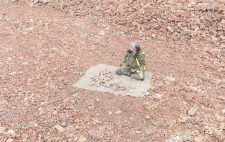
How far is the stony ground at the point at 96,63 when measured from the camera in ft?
22.8

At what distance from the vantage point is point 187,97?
788cm

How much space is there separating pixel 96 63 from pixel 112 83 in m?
1.46

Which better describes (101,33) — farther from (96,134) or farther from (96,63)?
(96,134)

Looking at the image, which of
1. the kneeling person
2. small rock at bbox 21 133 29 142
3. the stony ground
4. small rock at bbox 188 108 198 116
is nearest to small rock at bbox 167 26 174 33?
the stony ground

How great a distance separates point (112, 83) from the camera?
26.7 feet

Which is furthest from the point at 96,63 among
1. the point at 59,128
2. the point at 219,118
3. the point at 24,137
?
the point at 219,118

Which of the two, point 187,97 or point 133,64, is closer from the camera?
point 187,97

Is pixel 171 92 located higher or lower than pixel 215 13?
lower

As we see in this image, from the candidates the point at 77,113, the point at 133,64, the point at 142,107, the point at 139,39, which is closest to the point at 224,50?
the point at 139,39

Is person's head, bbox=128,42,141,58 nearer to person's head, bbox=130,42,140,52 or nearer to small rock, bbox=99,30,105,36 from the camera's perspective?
person's head, bbox=130,42,140,52

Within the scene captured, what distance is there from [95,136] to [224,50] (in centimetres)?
533

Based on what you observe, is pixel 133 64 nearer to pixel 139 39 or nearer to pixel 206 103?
pixel 206 103

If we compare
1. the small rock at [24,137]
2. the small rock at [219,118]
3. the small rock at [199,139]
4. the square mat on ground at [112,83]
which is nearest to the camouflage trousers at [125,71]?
the square mat on ground at [112,83]

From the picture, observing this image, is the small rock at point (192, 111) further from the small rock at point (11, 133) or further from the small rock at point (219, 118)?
the small rock at point (11, 133)
